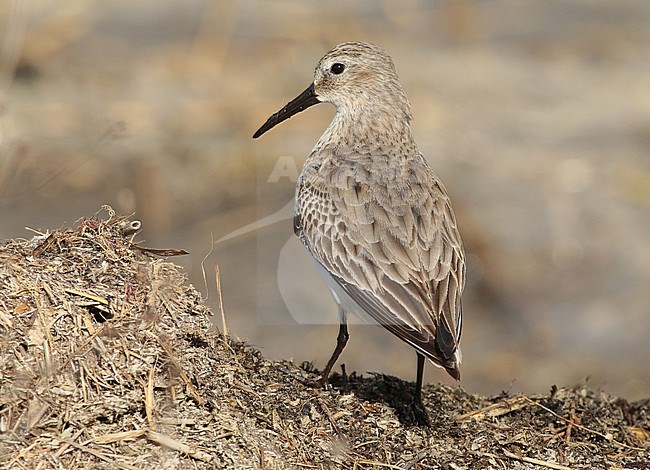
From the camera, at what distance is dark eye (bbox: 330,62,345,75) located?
24.4 feet

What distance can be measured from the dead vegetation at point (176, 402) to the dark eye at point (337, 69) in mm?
2101

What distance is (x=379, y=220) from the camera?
6332mm

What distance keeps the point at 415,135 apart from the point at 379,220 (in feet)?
20.9

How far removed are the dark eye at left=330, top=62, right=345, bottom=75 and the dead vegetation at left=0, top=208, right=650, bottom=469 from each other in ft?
6.89

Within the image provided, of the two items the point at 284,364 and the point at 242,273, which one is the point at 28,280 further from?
the point at 242,273

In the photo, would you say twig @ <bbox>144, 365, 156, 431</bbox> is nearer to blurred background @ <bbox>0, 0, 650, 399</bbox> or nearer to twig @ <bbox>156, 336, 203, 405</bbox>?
twig @ <bbox>156, 336, 203, 405</bbox>

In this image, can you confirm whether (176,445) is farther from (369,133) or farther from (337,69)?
(337,69)

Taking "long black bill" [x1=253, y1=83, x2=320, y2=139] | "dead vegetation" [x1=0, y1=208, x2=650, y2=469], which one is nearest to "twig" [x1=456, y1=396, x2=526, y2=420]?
"dead vegetation" [x1=0, y1=208, x2=650, y2=469]

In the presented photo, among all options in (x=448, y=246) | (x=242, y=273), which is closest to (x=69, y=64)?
(x=242, y=273)

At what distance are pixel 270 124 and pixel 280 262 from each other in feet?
12.5

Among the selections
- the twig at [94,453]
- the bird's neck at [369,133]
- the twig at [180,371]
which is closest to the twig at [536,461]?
the twig at [180,371]

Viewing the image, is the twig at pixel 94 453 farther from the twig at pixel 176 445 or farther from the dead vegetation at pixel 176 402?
the twig at pixel 176 445

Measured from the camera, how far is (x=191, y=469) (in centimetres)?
487

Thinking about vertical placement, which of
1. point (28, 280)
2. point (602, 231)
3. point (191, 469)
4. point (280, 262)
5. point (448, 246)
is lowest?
point (191, 469)
